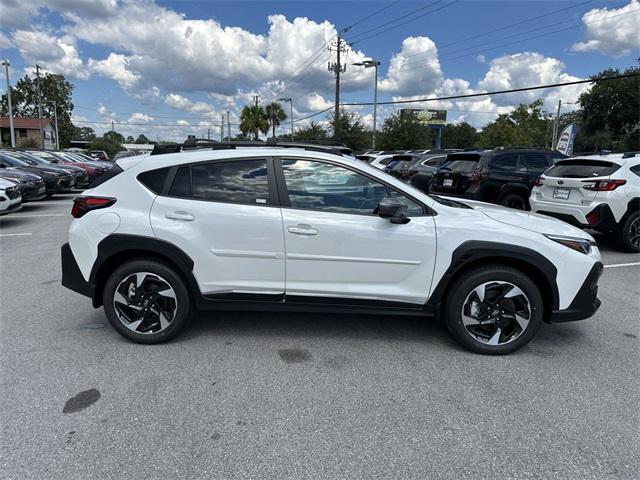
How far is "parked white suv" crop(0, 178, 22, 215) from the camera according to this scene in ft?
29.0

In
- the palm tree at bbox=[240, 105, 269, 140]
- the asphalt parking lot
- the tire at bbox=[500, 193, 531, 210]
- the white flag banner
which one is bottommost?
the asphalt parking lot

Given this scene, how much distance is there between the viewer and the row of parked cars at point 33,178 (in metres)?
9.13

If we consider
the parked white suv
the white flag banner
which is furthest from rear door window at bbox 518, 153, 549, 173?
the parked white suv

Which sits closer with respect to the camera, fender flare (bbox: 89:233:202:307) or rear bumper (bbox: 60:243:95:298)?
fender flare (bbox: 89:233:202:307)

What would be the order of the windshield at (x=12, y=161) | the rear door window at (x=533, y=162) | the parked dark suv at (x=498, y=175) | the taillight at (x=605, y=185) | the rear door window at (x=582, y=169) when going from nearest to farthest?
1. the taillight at (x=605, y=185)
2. the rear door window at (x=582, y=169)
3. the parked dark suv at (x=498, y=175)
4. the rear door window at (x=533, y=162)
5. the windshield at (x=12, y=161)

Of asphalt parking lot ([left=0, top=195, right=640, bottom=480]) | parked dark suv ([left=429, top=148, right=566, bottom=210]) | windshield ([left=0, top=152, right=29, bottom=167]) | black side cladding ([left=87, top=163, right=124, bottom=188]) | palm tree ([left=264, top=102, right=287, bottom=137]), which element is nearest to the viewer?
asphalt parking lot ([left=0, top=195, right=640, bottom=480])

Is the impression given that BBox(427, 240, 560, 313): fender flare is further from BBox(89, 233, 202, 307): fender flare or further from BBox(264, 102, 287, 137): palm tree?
BBox(264, 102, 287, 137): palm tree

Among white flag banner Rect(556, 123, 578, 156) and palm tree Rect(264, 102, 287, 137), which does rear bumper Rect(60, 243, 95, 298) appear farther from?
palm tree Rect(264, 102, 287, 137)

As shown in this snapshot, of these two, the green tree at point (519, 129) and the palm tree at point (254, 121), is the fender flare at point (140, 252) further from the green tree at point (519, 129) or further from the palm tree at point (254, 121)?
the green tree at point (519, 129)

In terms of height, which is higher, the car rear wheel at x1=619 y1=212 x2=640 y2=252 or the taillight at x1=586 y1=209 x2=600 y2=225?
the taillight at x1=586 y1=209 x2=600 y2=225

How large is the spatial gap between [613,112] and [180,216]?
54646 millimetres

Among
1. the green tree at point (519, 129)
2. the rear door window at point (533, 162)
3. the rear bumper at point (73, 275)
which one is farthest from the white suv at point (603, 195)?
the green tree at point (519, 129)

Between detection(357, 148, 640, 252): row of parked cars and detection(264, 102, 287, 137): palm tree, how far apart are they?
55325mm

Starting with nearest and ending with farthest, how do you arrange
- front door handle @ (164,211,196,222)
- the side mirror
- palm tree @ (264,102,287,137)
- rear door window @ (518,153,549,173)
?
the side mirror, front door handle @ (164,211,196,222), rear door window @ (518,153,549,173), palm tree @ (264,102,287,137)
